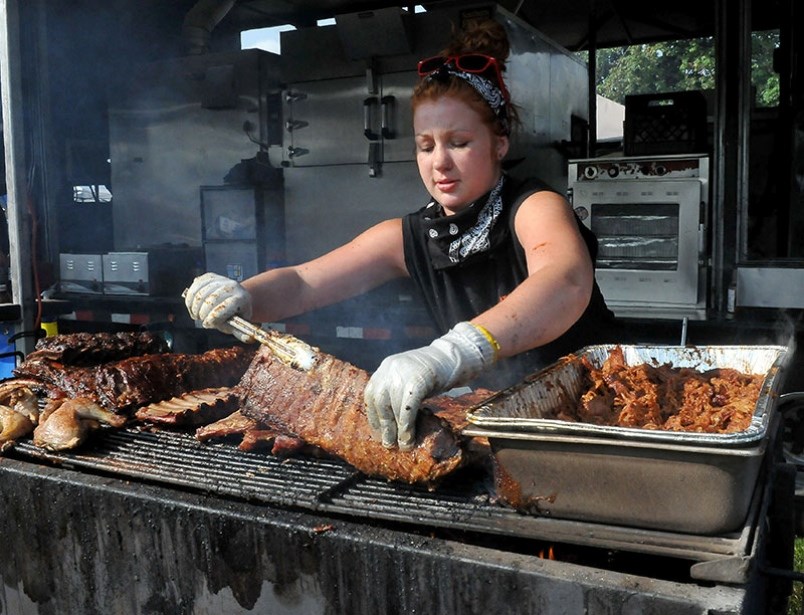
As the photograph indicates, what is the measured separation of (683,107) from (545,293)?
5035 mm

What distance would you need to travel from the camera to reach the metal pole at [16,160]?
464 centimetres

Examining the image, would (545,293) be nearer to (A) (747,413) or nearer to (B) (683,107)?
(A) (747,413)

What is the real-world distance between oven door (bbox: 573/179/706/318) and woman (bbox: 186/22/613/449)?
11.5 ft

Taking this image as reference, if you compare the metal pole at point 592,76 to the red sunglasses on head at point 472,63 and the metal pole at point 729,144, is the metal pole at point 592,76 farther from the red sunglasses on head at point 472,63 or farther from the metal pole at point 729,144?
the red sunglasses on head at point 472,63

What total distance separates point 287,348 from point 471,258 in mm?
919

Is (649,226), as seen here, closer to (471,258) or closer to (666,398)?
(471,258)

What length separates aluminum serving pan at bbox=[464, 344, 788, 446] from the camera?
1.45 metres

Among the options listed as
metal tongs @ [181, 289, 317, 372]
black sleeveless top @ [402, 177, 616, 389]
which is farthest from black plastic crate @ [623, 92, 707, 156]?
metal tongs @ [181, 289, 317, 372]

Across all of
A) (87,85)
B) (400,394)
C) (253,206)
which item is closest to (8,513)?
(400,394)

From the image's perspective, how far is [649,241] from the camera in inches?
253

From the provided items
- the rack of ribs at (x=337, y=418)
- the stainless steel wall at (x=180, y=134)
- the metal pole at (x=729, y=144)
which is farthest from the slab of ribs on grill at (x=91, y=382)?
the stainless steel wall at (x=180, y=134)

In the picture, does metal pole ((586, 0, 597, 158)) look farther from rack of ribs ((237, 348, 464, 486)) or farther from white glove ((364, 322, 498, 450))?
white glove ((364, 322, 498, 450))

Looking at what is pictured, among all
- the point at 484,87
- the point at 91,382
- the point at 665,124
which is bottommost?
the point at 91,382

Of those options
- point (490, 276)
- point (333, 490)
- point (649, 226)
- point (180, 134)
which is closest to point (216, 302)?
point (333, 490)
